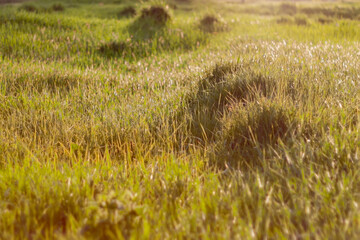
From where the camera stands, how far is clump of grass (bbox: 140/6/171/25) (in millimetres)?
7922

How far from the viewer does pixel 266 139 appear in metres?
2.28

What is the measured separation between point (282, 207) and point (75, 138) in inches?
66.7

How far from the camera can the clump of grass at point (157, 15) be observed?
792cm

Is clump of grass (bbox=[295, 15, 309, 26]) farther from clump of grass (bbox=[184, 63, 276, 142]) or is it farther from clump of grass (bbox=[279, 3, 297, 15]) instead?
clump of grass (bbox=[184, 63, 276, 142])

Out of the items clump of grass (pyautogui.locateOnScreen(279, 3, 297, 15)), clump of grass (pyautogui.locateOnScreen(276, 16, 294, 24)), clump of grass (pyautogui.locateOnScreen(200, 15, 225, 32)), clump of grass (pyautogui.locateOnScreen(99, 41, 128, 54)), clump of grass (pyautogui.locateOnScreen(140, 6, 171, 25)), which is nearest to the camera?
clump of grass (pyautogui.locateOnScreen(99, 41, 128, 54))

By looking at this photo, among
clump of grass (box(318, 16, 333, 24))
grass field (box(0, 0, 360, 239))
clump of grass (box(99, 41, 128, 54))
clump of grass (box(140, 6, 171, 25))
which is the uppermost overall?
clump of grass (box(140, 6, 171, 25))

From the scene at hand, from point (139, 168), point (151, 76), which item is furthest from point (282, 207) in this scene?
point (151, 76)

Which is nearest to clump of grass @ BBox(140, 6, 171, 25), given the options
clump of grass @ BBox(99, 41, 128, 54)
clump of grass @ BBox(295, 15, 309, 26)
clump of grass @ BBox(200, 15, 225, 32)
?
clump of grass @ BBox(200, 15, 225, 32)

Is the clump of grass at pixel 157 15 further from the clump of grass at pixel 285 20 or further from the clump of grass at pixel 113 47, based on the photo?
the clump of grass at pixel 285 20

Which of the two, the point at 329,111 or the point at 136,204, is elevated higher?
the point at 329,111

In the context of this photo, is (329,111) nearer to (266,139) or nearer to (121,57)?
(266,139)

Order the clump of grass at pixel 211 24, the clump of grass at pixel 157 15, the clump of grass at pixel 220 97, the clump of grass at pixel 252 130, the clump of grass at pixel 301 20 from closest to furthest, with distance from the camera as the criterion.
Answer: the clump of grass at pixel 252 130
the clump of grass at pixel 220 97
the clump of grass at pixel 211 24
the clump of grass at pixel 157 15
the clump of grass at pixel 301 20

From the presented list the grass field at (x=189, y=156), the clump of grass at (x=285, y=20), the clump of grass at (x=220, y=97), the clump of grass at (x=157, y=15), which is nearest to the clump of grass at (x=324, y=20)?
the clump of grass at (x=285, y=20)

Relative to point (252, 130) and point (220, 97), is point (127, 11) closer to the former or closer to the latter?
point (220, 97)
